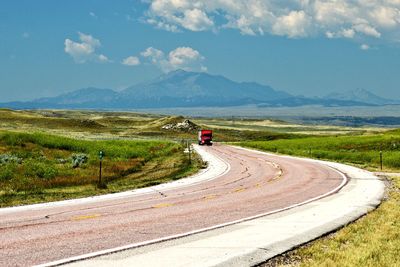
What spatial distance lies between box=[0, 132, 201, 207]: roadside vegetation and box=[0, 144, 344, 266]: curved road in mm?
3534

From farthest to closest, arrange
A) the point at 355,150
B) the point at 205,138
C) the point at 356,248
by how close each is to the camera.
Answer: the point at 205,138
the point at 355,150
the point at 356,248

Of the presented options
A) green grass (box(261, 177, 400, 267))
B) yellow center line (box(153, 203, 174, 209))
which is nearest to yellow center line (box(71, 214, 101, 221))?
yellow center line (box(153, 203, 174, 209))

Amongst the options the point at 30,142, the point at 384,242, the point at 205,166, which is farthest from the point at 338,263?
the point at 30,142

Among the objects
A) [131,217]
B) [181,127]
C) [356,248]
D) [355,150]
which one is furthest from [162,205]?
[181,127]

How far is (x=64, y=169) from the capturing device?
121ft

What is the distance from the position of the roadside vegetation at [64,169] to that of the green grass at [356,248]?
39.1ft

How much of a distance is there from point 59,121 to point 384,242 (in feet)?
500

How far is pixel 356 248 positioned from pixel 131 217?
719cm

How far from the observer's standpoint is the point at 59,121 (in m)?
158

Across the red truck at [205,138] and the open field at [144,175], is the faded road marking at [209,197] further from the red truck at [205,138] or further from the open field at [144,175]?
the red truck at [205,138]

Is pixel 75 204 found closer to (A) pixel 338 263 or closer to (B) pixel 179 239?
(B) pixel 179 239

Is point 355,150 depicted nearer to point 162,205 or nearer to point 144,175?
point 144,175

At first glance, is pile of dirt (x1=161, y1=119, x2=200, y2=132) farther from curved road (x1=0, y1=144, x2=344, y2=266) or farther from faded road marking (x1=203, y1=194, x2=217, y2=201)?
faded road marking (x1=203, y1=194, x2=217, y2=201)

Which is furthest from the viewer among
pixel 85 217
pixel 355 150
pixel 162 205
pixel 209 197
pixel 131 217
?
pixel 355 150
